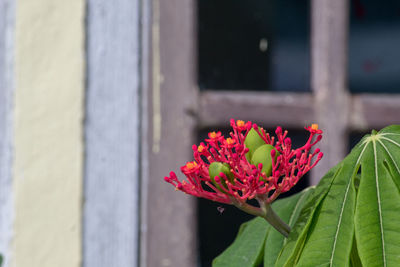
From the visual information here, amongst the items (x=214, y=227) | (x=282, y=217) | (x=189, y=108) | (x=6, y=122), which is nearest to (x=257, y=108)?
(x=189, y=108)

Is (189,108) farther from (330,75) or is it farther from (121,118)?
(330,75)

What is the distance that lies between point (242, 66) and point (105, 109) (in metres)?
0.33

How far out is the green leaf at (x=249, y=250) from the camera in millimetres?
938

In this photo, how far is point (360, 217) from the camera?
768 millimetres

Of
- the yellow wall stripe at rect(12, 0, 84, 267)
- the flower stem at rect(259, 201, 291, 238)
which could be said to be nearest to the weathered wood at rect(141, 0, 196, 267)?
the yellow wall stripe at rect(12, 0, 84, 267)

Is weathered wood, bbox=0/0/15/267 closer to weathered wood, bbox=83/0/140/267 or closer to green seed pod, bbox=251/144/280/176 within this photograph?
weathered wood, bbox=83/0/140/267

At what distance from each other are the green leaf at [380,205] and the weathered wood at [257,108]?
502 mm

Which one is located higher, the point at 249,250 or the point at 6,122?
the point at 6,122

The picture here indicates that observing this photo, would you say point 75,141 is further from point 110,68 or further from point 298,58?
point 298,58

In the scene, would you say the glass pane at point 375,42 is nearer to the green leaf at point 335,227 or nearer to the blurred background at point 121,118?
the blurred background at point 121,118

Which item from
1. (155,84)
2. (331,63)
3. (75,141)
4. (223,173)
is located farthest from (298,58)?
(223,173)

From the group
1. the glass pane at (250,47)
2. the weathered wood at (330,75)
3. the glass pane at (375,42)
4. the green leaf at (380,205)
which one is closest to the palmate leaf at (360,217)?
the green leaf at (380,205)

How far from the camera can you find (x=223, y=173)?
2.47 ft

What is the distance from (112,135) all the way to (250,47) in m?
0.38
